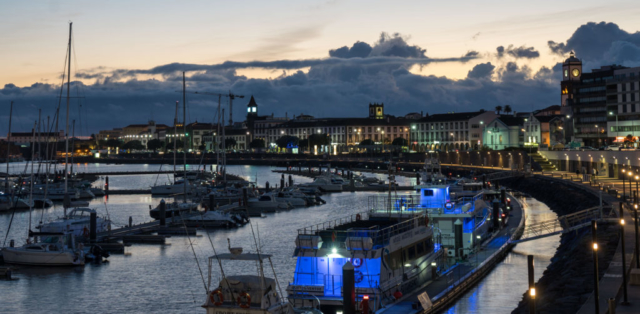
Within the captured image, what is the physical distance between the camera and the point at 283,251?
51.4 metres

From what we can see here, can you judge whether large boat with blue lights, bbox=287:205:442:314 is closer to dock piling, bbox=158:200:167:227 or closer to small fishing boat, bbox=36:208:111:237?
small fishing boat, bbox=36:208:111:237

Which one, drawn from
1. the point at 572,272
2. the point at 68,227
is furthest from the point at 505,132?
the point at 572,272

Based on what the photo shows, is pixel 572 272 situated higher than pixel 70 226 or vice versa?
pixel 70 226

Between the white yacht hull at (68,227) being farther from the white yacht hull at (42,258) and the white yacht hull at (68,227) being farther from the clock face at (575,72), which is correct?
the clock face at (575,72)

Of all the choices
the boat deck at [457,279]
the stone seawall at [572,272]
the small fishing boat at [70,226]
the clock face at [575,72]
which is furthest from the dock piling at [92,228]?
the clock face at [575,72]

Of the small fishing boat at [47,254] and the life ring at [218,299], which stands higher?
the life ring at [218,299]

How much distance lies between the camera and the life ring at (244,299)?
2102 centimetres

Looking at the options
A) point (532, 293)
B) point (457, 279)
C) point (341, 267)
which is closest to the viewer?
point (532, 293)

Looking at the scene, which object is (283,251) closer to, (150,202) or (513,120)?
(150,202)

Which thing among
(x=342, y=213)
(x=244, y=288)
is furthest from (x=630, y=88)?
(x=244, y=288)

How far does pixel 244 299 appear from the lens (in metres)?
21.1

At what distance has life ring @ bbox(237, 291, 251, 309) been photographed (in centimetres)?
2102

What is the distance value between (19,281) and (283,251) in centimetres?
1768

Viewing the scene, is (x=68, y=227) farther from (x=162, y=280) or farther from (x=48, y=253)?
(x=162, y=280)
